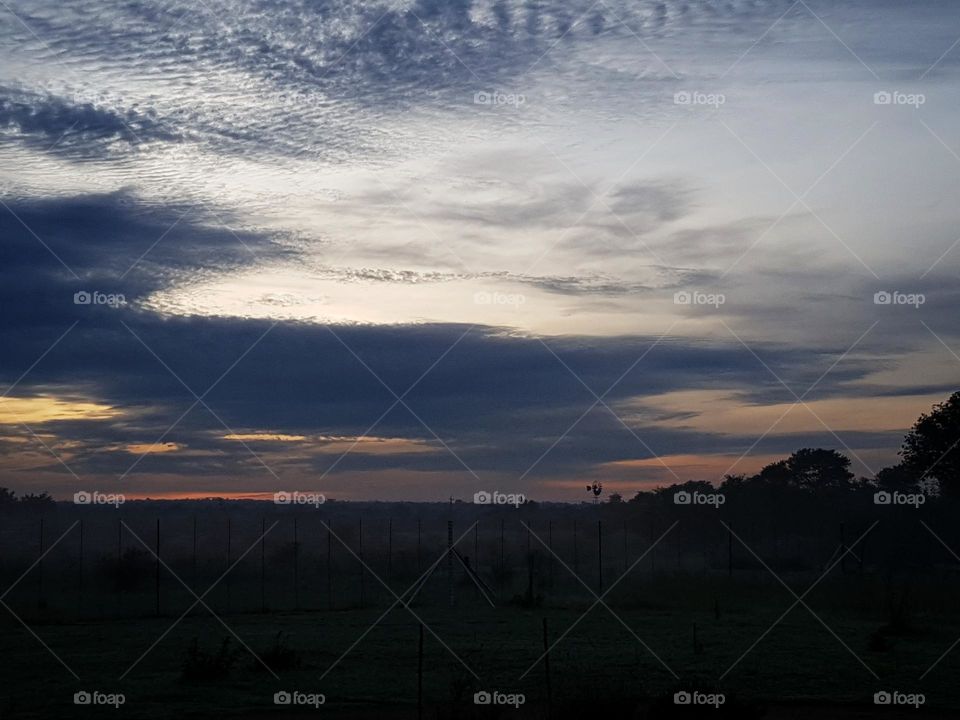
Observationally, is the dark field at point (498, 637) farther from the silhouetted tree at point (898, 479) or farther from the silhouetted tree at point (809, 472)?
the silhouetted tree at point (809, 472)

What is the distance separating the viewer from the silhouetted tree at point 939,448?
6181cm

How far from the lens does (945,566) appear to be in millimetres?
54250

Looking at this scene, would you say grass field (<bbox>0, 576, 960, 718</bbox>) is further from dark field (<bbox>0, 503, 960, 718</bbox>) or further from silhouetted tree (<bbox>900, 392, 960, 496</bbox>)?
silhouetted tree (<bbox>900, 392, 960, 496</bbox>)

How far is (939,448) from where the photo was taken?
2459 inches

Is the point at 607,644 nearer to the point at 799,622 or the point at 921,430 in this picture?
the point at 799,622

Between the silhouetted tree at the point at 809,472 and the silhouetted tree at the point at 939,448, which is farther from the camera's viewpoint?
the silhouetted tree at the point at 809,472

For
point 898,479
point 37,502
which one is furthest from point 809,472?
point 37,502

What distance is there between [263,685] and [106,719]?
13.3 ft

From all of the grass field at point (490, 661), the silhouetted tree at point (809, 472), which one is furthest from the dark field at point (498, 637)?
the silhouetted tree at point (809, 472)

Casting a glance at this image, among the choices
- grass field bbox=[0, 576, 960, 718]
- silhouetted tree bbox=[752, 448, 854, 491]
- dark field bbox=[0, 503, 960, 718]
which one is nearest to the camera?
grass field bbox=[0, 576, 960, 718]

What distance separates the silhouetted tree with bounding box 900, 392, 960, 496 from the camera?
61.8 metres

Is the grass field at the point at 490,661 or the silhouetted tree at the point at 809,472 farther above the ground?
the silhouetted tree at the point at 809,472

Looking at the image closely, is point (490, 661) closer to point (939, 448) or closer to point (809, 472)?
point (939, 448)

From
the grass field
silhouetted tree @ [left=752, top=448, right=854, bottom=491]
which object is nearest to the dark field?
the grass field
